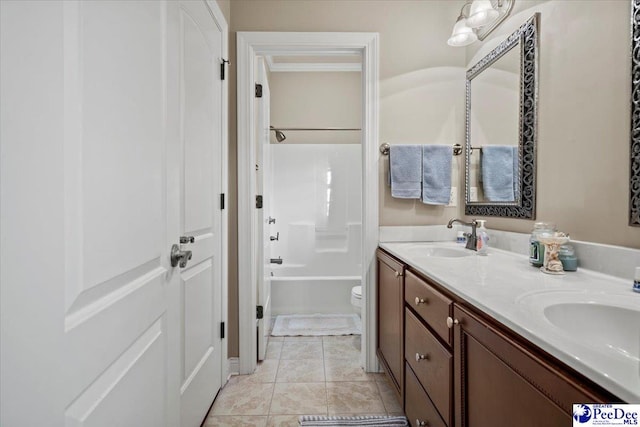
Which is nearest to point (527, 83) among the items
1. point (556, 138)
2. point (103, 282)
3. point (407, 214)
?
point (556, 138)

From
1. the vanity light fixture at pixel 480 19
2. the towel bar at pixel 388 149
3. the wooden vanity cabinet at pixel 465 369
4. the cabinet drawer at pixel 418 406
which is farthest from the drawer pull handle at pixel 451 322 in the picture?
the vanity light fixture at pixel 480 19

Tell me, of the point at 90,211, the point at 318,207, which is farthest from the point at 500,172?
the point at 318,207

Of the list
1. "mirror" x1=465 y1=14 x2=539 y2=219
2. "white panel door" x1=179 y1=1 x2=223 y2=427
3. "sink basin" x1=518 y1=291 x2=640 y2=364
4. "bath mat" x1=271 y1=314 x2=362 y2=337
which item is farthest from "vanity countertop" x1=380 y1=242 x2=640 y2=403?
"bath mat" x1=271 y1=314 x2=362 y2=337

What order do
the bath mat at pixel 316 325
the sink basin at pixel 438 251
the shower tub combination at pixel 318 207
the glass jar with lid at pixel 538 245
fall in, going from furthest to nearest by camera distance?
the shower tub combination at pixel 318 207, the bath mat at pixel 316 325, the sink basin at pixel 438 251, the glass jar with lid at pixel 538 245

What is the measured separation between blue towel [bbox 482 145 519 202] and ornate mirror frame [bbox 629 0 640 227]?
1.73 feet

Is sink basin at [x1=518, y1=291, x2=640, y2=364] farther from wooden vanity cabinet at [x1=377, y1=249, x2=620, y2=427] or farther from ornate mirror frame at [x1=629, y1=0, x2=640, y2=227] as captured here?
ornate mirror frame at [x1=629, y1=0, x2=640, y2=227]

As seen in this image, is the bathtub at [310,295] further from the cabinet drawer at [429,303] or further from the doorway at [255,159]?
the cabinet drawer at [429,303]

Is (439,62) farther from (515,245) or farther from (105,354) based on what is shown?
(105,354)

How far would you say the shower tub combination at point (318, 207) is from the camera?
3.30 m

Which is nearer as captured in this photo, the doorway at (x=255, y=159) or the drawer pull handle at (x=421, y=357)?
the drawer pull handle at (x=421, y=357)

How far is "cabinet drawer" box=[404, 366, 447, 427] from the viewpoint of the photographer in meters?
1.02

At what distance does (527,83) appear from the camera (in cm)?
135

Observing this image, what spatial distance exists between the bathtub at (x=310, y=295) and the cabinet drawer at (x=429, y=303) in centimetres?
151

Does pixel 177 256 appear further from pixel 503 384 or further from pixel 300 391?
pixel 300 391
